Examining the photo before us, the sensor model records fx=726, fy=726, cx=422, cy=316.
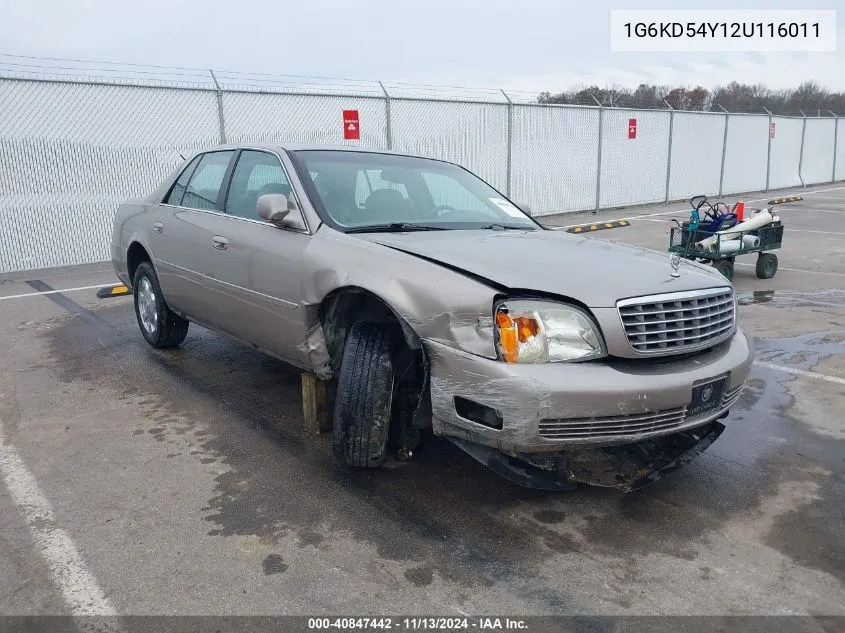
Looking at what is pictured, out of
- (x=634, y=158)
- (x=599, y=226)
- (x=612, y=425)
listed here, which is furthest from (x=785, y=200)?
(x=612, y=425)

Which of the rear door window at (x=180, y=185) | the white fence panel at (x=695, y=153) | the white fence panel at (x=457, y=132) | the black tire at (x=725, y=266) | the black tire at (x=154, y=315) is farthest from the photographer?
the white fence panel at (x=695, y=153)

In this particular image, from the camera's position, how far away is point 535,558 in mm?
2879

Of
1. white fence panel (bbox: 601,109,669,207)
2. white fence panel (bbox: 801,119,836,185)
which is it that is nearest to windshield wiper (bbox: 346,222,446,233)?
white fence panel (bbox: 601,109,669,207)

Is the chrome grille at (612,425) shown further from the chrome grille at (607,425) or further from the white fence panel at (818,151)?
the white fence panel at (818,151)

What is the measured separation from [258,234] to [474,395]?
1.86m

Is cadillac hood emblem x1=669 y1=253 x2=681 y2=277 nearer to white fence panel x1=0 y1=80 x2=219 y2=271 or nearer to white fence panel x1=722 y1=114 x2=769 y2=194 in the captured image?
white fence panel x1=0 y1=80 x2=219 y2=271

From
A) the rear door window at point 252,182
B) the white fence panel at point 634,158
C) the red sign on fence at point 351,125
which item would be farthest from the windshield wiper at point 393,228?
the white fence panel at point 634,158

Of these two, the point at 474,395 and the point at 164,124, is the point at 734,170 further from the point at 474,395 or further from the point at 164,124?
the point at 474,395

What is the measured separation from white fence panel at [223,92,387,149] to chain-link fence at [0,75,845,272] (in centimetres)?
2

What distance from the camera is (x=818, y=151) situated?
3044 cm

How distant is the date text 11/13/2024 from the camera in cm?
245

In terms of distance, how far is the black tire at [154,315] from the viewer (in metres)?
5.55

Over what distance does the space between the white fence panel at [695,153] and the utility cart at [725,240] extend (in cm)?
1316

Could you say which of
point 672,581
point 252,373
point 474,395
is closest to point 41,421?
point 252,373
